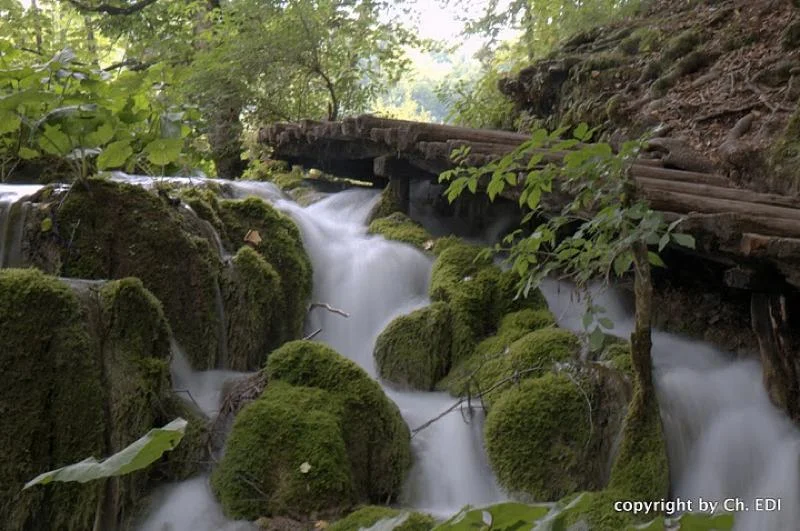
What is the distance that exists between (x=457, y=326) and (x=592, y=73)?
393 cm

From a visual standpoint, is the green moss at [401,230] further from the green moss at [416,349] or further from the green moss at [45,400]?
the green moss at [45,400]

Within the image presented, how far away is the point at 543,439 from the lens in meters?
4.08

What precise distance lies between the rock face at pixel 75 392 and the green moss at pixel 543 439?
1.68 metres

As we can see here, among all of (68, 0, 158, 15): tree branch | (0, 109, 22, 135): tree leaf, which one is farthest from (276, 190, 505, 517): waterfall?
(68, 0, 158, 15): tree branch

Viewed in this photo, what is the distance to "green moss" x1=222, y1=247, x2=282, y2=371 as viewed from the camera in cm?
505

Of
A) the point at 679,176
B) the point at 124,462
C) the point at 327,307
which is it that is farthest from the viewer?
the point at 327,307

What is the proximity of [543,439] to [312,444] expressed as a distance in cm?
130

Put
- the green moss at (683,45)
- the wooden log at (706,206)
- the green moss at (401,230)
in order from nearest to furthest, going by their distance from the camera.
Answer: the wooden log at (706,206) < the green moss at (401,230) < the green moss at (683,45)

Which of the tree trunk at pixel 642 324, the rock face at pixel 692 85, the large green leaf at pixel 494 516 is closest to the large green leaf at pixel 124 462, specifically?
the large green leaf at pixel 494 516

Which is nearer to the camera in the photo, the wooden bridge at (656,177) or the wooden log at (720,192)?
the wooden bridge at (656,177)

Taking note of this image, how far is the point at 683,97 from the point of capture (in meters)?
6.77

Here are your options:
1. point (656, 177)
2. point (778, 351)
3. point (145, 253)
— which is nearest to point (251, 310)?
point (145, 253)

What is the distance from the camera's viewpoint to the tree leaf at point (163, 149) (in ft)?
14.4

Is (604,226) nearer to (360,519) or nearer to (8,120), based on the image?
(360,519)
